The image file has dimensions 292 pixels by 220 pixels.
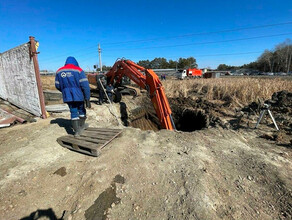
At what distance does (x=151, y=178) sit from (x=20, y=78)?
6116mm

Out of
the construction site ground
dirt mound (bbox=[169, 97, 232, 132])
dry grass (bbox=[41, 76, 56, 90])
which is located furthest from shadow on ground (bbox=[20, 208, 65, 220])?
dry grass (bbox=[41, 76, 56, 90])

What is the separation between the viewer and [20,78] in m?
5.30

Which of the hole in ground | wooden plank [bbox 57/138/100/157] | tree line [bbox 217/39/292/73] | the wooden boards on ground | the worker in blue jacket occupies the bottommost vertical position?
the hole in ground

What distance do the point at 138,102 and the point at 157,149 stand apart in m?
4.91

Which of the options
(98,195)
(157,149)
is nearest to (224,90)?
(157,149)

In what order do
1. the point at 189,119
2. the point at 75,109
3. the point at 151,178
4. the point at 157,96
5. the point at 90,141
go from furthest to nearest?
the point at 189,119, the point at 157,96, the point at 75,109, the point at 90,141, the point at 151,178

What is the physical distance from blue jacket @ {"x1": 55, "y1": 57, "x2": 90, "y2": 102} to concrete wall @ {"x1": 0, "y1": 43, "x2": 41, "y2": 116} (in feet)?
7.33

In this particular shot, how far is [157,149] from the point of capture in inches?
120

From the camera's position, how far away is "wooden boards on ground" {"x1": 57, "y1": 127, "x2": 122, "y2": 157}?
2.80 meters

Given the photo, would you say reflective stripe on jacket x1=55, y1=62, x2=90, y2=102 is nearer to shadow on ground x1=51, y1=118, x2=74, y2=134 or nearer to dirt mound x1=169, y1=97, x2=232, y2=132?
shadow on ground x1=51, y1=118, x2=74, y2=134

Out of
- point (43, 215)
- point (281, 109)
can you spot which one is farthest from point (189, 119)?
point (43, 215)

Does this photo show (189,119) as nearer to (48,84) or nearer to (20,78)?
(20,78)

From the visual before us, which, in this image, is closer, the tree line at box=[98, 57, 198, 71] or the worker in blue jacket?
the worker in blue jacket

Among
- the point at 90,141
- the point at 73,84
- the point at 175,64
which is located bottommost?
the point at 90,141
